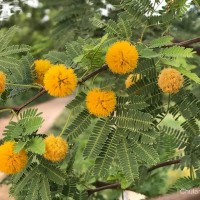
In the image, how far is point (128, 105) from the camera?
39.4 inches

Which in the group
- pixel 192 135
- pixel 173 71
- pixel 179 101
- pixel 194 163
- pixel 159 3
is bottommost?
pixel 194 163

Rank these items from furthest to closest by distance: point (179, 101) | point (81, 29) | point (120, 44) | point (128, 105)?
point (81, 29)
point (179, 101)
point (128, 105)
point (120, 44)

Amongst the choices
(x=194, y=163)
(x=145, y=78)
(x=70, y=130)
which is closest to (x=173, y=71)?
(x=145, y=78)

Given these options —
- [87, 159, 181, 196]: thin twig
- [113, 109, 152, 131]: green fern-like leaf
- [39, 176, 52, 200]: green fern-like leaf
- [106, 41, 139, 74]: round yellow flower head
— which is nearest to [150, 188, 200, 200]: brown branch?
[106, 41, 139, 74]: round yellow flower head

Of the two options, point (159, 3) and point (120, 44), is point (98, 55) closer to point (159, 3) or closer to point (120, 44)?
point (120, 44)

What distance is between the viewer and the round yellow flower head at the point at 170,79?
0.93 m

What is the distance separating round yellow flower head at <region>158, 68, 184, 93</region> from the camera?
3.07ft

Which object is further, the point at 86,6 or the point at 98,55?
the point at 86,6

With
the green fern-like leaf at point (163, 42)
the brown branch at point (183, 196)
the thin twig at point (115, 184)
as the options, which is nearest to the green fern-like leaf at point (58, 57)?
the green fern-like leaf at point (163, 42)

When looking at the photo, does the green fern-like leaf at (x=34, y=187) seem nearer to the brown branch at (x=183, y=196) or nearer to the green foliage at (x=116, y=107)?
the green foliage at (x=116, y=107)

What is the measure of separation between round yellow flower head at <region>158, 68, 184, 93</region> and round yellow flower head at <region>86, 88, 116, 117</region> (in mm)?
124

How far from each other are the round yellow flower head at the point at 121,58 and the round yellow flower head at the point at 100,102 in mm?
77

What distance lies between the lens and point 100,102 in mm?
916

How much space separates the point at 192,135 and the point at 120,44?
0.44 meters
